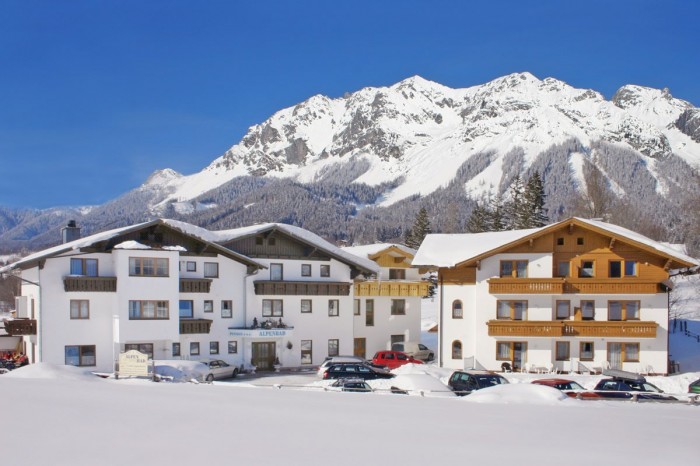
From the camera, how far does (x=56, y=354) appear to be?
4022 cm

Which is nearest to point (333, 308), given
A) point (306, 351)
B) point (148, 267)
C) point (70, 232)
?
point (306, 351)

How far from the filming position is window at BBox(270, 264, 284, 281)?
49.6m

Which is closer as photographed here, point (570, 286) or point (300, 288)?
point (570, 286)

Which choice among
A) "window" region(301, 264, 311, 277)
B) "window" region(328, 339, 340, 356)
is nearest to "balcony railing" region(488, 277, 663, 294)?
"window" region(328, 339, 340, 356)

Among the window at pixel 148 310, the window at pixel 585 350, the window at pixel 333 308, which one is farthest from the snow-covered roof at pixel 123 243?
the window at pixel 585 350

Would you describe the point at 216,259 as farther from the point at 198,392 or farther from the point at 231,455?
the point at 231,455

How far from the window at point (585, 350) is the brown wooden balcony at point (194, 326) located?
2263 centimetres

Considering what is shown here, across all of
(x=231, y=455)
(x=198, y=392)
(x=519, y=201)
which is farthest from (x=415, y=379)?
(x=519, y=201)

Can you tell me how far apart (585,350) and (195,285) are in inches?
948

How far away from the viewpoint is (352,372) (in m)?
36.6

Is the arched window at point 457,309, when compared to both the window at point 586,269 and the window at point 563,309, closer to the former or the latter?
the window at point 563,309

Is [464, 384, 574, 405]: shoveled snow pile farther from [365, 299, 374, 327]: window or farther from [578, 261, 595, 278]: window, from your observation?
[365, 299, 374, 327]: window

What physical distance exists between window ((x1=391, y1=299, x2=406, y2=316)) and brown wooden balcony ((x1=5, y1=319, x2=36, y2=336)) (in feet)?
83.6

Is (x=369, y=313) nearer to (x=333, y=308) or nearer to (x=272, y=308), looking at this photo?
(x=333, y=308)
